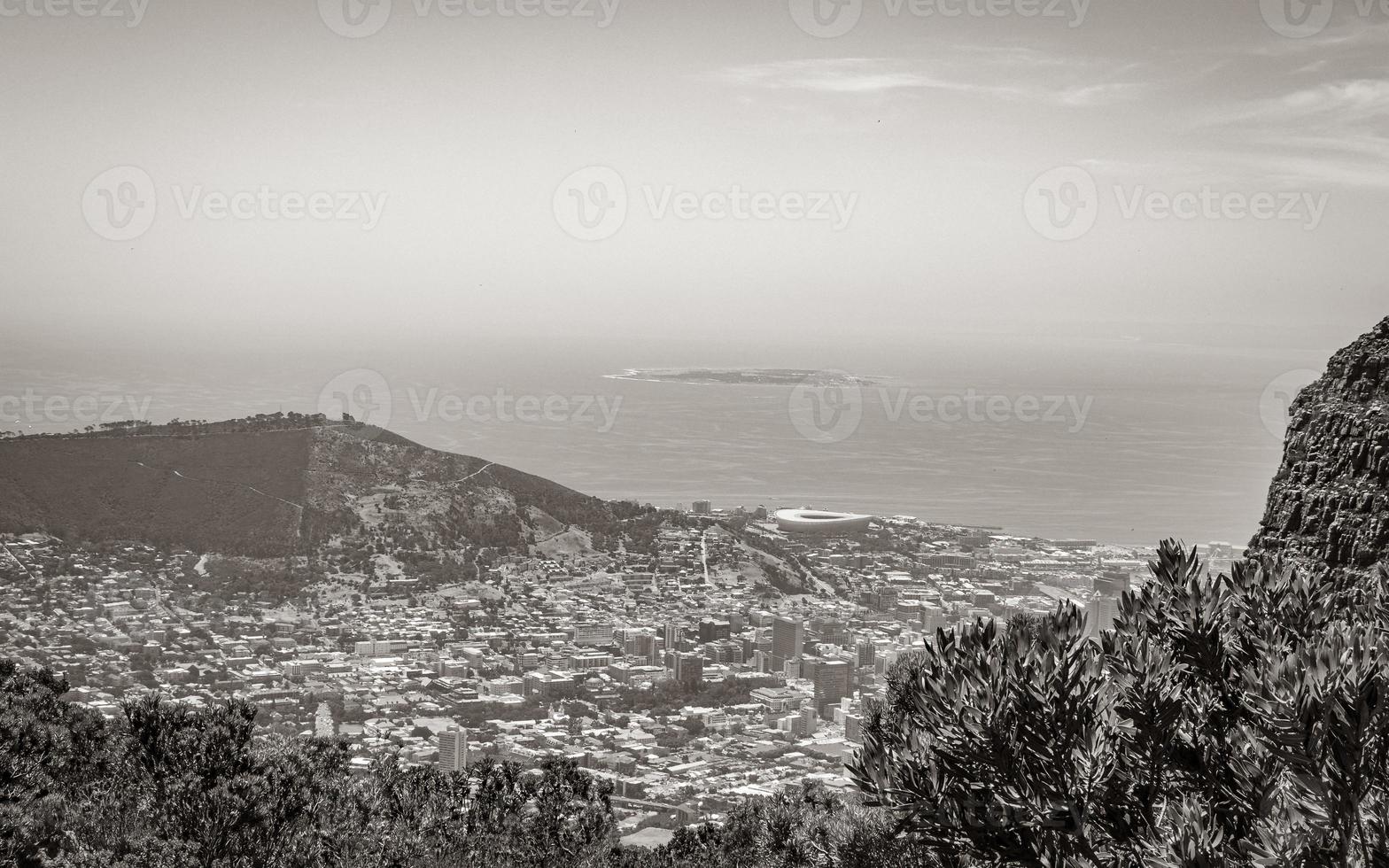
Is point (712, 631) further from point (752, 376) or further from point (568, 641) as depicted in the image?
point (752, 376)

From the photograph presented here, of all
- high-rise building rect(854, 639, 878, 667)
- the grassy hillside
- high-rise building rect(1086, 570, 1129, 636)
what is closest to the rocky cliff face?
high-rise building rect(1086, 570, 1129, 636)

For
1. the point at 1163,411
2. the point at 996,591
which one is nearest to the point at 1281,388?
the point at 1163,411

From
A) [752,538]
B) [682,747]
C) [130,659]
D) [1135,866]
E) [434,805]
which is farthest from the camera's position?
[752,538]

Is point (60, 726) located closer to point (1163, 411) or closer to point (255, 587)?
point (255, 587)

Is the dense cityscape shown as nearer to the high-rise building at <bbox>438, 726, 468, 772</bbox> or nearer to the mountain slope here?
the high-rise building at <bbox>438, 726, 468, 772</bbox>

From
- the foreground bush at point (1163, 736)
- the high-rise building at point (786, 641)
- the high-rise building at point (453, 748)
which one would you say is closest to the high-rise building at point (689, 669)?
the high-rise building at point (786, 641)

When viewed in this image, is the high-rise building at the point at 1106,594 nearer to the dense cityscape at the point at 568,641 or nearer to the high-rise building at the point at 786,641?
the dense cityscape at the point at 568,641
